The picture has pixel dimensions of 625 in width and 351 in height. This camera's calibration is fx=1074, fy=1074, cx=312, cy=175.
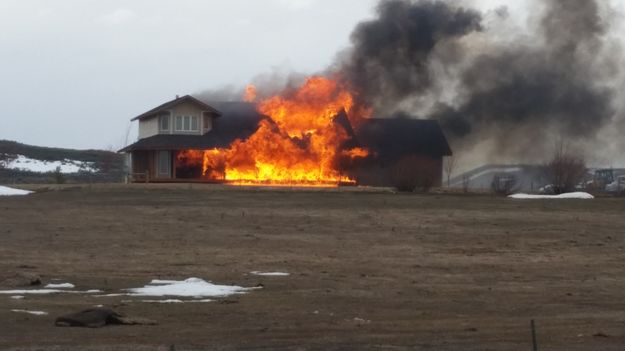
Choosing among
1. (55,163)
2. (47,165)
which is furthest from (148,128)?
(55,163)

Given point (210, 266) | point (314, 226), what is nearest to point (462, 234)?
point (314, 226)

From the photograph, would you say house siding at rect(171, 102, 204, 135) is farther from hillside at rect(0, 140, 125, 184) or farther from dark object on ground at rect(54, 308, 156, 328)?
dark object on ground at rect(54, 308, 156, 328)

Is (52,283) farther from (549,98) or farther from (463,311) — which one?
(549,98)

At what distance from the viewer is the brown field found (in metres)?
14.7

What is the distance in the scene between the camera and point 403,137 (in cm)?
7619

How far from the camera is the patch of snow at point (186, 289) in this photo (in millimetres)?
19531

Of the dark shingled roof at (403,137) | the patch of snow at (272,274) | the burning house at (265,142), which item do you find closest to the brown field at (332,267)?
the patch of snow at (272,274)

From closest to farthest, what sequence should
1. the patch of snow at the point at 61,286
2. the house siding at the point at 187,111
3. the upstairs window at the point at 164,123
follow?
the patch of snow at the point at 61,286 → the house siding at the point at 187,111 → the upstairs window at the point at 164,123

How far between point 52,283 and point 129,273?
2.33 metres

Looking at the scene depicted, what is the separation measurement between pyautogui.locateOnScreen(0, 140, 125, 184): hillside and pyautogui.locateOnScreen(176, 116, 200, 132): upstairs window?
52.8 feet

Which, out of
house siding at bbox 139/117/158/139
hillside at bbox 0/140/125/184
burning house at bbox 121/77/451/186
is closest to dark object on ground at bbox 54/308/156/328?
burning house at bbox 121/77/451/186

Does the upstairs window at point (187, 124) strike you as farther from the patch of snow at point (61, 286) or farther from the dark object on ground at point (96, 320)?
the dark object on ground at point (96, 320)

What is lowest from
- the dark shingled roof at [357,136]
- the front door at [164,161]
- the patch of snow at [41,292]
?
the patch of snow at [41,292]

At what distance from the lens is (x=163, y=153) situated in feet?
217
